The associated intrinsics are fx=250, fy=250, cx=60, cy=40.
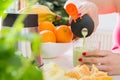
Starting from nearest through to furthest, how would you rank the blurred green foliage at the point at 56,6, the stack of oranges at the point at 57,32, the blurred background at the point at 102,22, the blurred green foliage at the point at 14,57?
the blurred green foliage at the point at 14,57, the stack of oranges at the point at 57,32, the blurred background at the point at 102,22, the blurred green foliage at the point at 56,6

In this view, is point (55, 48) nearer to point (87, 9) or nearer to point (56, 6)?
point (87, 9)

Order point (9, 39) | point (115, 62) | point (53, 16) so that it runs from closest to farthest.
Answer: point (9, 39)
point (115, 62)
point (53, 16)

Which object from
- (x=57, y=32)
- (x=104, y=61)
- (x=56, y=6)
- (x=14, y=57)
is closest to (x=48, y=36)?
(x=57, y=32)

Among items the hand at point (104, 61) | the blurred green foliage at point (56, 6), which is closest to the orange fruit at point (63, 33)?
the hand at point (104, 61)

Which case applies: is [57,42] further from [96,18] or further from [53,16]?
[96,18]

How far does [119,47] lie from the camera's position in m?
1.21

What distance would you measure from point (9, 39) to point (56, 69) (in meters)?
0.43

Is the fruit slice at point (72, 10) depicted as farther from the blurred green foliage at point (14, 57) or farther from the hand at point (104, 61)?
the blurred green foliage at point (14, 57)

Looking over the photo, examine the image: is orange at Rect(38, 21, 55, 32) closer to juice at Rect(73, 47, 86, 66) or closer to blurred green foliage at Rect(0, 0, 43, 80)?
juice at Rect(73, 47, 86, 66)

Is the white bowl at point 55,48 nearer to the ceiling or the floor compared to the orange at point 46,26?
nearer to the floor

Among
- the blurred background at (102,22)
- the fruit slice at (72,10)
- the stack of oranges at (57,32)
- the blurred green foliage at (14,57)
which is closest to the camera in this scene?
the blurred green foliage at (14,57)

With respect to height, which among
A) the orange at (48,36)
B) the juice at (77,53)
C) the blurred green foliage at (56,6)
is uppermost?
the blurred green foliage at (56,6)

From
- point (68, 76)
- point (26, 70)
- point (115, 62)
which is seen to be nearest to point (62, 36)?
point (115, 62)

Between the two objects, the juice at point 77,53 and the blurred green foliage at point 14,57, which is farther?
the juice at point 77,53
